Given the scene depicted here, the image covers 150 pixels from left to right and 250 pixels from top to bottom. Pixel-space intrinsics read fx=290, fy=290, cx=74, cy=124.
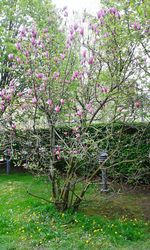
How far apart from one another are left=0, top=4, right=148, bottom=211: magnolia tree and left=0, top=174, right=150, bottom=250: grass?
402 mm

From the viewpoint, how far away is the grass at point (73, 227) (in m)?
4.04

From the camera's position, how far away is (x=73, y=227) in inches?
181

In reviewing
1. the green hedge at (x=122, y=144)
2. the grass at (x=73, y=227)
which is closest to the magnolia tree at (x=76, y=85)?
the green hedge at (x=122, y=144)

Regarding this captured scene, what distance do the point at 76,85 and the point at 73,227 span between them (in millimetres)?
2380

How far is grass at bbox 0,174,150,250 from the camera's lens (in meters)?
4.04

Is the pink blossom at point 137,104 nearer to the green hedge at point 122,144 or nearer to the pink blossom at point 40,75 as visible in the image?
the green hedge at point 122,144

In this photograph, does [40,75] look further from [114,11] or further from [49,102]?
[114,11]

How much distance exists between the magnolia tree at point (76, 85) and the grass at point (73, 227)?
402 millimetres

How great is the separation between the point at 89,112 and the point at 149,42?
1.63 meters

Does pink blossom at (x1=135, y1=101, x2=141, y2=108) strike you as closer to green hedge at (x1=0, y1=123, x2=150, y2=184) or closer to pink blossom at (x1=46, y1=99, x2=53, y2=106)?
green hedge at (x1=0, y1=123, x2=150, y2=184)

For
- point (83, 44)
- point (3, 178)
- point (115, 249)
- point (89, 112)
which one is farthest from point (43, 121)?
point (3, 178)

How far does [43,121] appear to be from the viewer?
537cm

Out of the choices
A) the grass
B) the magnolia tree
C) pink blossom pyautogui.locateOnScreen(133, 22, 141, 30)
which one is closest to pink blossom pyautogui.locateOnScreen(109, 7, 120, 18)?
the magnolia tree

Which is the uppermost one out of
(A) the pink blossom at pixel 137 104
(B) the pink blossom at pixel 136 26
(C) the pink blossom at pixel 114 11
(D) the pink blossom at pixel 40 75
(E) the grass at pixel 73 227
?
(C) the pink blossom at pixel 114 11
